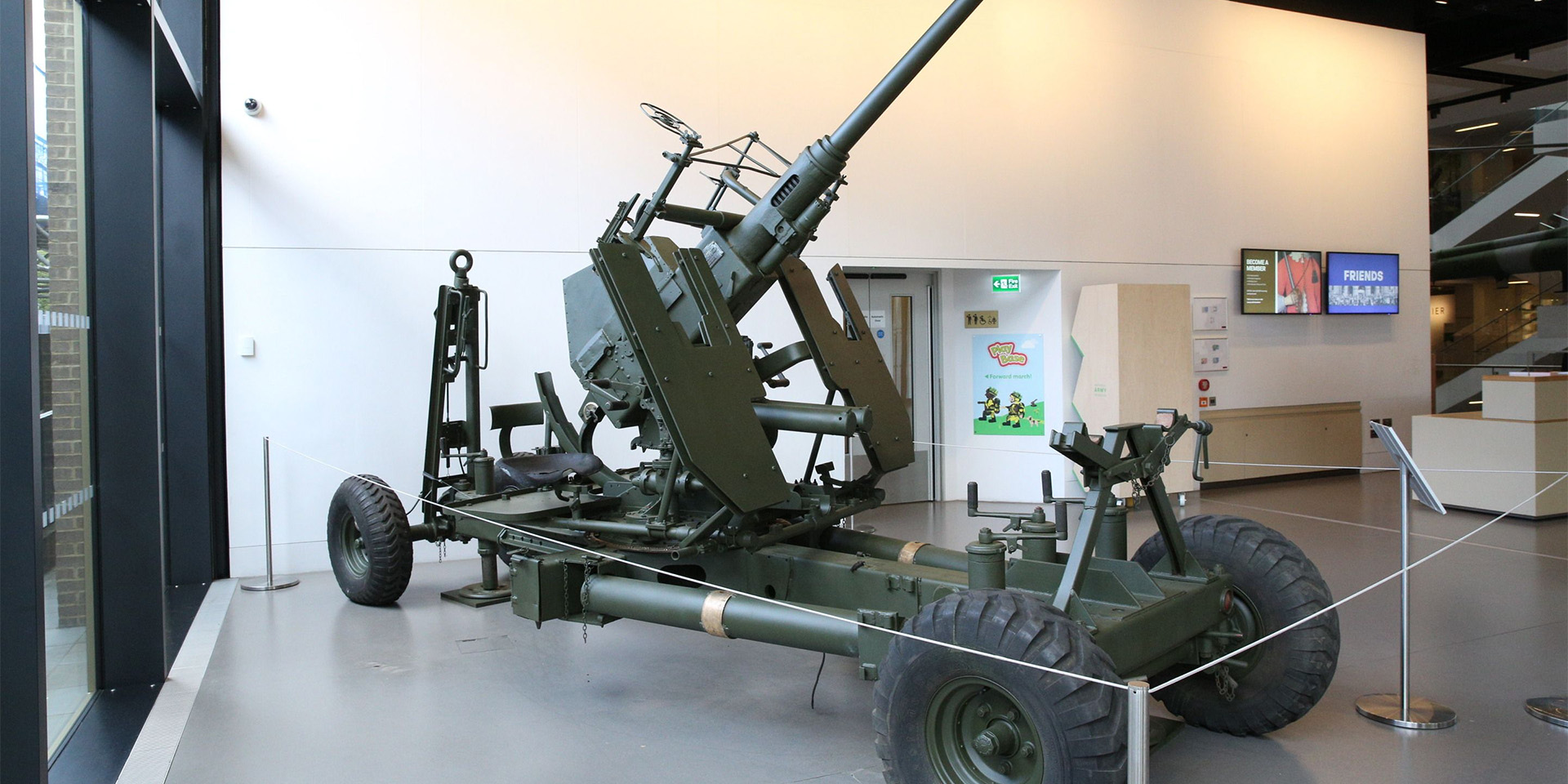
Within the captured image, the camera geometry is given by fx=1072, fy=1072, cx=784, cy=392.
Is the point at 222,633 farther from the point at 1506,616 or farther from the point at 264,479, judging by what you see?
the point at 1506,616

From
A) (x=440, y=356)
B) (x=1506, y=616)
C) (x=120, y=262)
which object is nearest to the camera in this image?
(x=120, y=262)

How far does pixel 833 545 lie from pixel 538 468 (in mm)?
1759

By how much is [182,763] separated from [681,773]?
A: 1.77 meters

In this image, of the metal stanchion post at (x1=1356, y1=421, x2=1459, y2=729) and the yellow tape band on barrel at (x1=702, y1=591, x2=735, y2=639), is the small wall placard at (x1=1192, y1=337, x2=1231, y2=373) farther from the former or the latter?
the yellow tape band on barrel at (x1=702, y1=591, x2=735, y2=639)

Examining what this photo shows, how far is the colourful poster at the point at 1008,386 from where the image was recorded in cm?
937

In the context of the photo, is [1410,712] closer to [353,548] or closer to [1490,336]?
[353,548]

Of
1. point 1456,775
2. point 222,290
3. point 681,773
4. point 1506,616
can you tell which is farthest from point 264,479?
point 1506,616

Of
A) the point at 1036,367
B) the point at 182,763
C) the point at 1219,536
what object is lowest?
the point at 182,763

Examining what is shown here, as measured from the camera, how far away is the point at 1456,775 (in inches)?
134

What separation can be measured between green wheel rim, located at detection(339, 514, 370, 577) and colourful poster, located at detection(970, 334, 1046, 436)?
534 centimetres

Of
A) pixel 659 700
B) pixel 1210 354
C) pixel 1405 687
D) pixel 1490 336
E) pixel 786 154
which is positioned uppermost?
pixel 786 154

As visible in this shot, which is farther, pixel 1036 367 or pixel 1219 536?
pixel 1036 367

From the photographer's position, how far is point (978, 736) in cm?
297

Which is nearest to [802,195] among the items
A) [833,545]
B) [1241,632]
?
[833,545]
